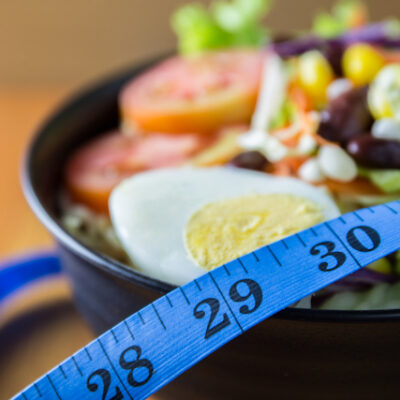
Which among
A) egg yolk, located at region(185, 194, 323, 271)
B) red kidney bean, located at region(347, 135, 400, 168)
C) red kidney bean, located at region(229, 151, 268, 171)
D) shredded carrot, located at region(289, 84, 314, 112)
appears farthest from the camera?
shredded carrot, located at region(289, 84, 314, 112)

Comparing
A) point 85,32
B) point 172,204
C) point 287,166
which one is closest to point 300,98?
point 287,166

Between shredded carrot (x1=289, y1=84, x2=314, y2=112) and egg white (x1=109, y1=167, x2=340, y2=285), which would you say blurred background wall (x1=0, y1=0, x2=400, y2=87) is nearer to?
shredded carrot (x1=289, y1=84, x2=314, y2=112)

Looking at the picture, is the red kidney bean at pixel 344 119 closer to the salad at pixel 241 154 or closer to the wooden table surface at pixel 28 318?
the salad at pixel 241 154

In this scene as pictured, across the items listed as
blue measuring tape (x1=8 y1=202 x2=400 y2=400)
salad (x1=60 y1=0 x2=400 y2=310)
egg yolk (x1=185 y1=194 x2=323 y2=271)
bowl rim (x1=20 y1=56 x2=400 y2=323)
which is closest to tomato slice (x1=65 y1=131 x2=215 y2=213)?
salad (x1=60 y1=0 x2=400 y2=310)

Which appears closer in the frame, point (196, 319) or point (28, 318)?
point (196, 319)

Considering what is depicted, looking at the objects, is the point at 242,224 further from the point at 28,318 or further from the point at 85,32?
the point at 85,32

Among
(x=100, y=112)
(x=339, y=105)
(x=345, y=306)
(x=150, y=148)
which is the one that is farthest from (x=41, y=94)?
(x=345, y=306)

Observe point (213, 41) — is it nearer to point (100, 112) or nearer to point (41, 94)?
point (100, 112)
